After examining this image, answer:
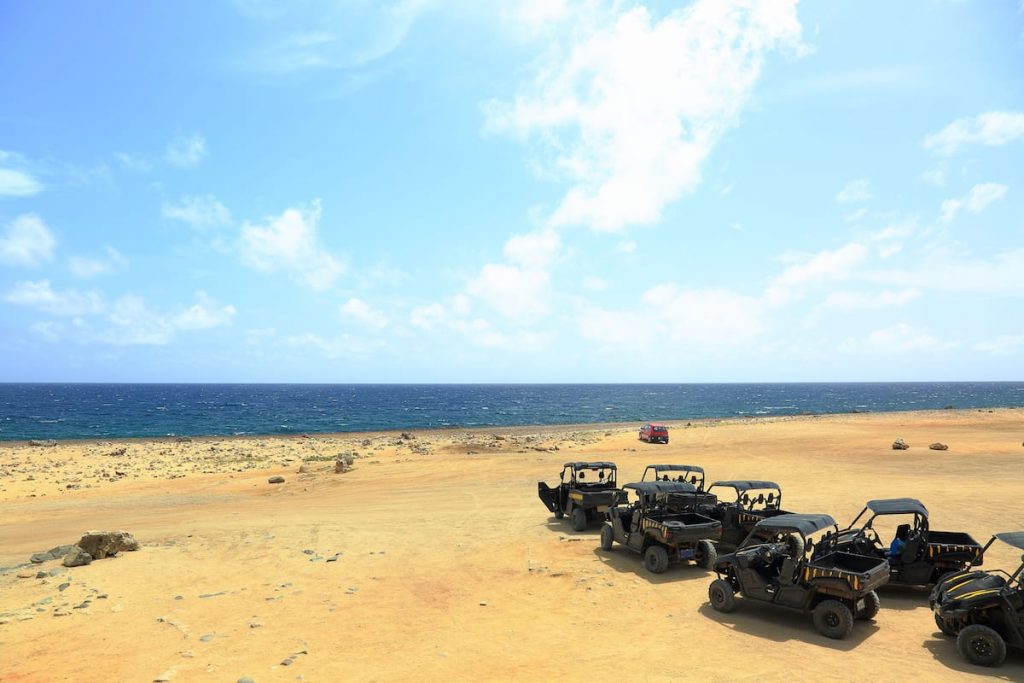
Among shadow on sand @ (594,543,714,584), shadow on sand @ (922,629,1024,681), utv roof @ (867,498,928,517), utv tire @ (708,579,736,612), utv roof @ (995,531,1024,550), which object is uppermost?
utv roof @ (995,531,1024,550)

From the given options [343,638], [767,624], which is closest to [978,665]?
[767,624]

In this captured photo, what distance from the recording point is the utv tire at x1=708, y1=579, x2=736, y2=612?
1140cm

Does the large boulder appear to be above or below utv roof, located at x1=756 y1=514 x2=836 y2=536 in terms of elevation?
below

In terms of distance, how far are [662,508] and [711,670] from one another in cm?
638

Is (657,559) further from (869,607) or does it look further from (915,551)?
(915,551)

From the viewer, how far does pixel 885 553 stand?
12.5 m

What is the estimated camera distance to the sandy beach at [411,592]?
9.42 meters

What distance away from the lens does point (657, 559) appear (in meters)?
14.0

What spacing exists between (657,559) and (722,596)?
2.59 m

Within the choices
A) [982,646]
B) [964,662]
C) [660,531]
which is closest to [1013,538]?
[982,646]

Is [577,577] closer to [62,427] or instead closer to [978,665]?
[978,665]

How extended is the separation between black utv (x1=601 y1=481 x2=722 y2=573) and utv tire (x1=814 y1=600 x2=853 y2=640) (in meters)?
3.44

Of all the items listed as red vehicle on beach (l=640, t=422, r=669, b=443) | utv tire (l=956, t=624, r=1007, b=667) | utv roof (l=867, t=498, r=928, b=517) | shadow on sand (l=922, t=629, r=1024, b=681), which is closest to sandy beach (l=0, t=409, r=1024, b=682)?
shadow on sand (l=922, t=629, r=1024, b=681)

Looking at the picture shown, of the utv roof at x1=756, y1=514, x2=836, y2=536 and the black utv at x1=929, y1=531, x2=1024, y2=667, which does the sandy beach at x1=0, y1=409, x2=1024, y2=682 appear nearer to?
the black utv at x1=929, y1=531, x2=1024, y2=667
